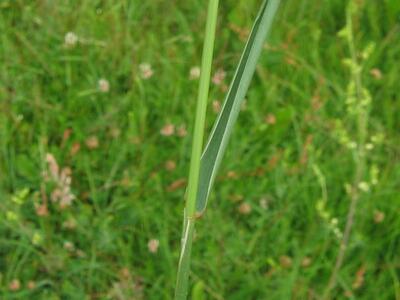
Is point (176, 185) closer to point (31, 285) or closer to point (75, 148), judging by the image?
point (75, 148)

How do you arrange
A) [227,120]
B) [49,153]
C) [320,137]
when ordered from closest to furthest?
[227,120], [49,153], [320,137]

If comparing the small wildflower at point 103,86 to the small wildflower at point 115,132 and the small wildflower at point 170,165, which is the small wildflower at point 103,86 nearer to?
the small wildflower at point 115,132

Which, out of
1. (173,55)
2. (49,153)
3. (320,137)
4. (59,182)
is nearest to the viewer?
(59,182)

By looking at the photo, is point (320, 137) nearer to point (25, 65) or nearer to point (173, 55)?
point (173, 55)

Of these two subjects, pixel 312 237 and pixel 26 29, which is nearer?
pixel 312 237

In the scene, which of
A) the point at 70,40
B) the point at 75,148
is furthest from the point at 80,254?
the point at 70,40

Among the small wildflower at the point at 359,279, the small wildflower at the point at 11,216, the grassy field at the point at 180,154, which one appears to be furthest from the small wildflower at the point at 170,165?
the small wildflower at the point at 359,279

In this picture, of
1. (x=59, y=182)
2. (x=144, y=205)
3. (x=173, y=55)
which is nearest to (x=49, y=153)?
(x=59, y=182)
